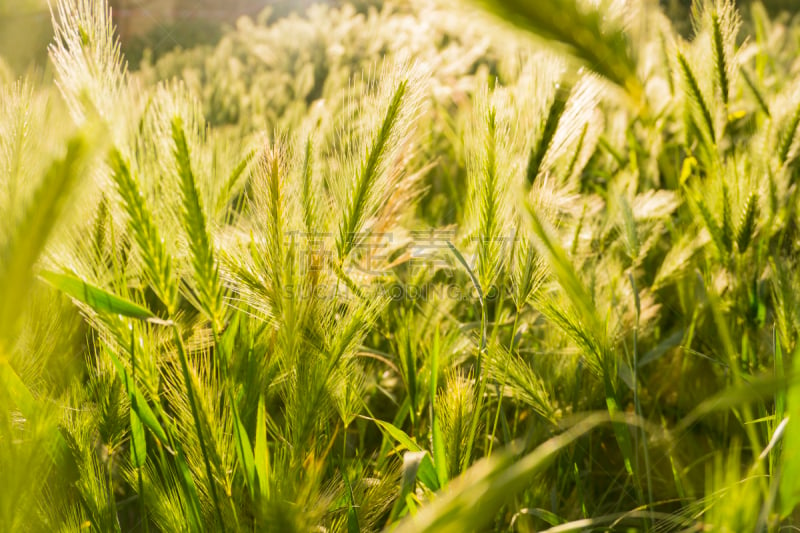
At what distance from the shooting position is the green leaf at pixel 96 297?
19.5 inches

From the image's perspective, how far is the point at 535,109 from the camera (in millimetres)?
755

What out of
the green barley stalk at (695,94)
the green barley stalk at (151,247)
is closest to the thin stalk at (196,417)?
the green barley stalk at (151,247)

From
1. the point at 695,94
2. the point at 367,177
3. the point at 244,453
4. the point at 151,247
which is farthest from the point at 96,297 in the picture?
the point at 695,94

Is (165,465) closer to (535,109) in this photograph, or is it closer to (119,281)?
(119,281)

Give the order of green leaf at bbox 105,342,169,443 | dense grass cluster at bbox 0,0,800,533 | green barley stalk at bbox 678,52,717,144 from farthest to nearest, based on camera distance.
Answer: green barley stalk at bbox 678,52,717,144
green leaf at bbox 105,342,169,443
dense grass cluster at bbox 0,0,800,533

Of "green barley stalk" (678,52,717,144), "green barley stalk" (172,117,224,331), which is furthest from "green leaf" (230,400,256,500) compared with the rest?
"green barley stalk" (678,52,717,144)

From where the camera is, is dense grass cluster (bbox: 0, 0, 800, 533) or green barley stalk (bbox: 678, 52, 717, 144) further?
green barley stalk (bbox: 678, 52, 717, 144)

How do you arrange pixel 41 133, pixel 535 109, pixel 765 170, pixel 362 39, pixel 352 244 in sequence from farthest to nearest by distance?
pixel 362 39 → pixel 765 170 → pixel 535 109 → pixel 352 244 → pixel 41 133

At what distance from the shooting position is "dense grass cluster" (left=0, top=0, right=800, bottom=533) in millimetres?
434

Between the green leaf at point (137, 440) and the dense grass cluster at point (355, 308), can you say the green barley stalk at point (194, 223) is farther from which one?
the green leaf at point (137, 440)

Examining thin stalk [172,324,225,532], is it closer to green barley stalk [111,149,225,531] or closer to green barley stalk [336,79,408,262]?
green barley stalk [111,149,225,531]

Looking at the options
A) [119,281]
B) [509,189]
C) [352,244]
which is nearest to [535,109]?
[509,189]

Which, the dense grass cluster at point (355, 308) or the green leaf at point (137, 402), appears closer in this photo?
the dense grass cluster at point (355, 308)

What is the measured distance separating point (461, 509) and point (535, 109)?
567 millimetres
